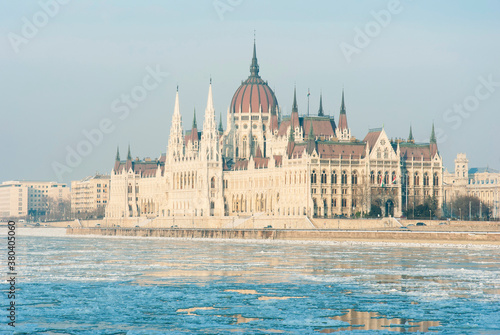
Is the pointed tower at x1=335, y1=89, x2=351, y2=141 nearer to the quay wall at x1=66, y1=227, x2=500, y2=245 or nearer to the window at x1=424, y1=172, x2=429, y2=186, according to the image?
the window at x1=424, y1=172, x2=429, y2=186

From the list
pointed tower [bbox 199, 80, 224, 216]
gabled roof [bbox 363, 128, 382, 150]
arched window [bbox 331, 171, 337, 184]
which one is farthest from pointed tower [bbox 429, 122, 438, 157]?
pointed tower [bbox 199, 80, 224, 216]

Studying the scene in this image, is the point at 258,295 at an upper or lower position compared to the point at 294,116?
lower

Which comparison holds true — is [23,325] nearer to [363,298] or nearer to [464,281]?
[363,298]

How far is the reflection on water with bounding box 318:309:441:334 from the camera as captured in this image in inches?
1774

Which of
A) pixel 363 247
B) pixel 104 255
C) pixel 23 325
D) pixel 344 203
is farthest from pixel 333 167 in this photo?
pixel 23 325

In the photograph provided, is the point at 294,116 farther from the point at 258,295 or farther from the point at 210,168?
the point at 258,295

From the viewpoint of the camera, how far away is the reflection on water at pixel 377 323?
45062mm

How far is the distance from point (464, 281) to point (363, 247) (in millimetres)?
44635

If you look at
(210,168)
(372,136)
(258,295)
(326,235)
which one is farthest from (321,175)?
(258,295)

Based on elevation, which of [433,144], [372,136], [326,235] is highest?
[372,136]

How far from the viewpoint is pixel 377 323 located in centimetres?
4638

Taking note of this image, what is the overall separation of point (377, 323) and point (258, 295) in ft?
35.8

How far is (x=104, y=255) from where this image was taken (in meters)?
94.1

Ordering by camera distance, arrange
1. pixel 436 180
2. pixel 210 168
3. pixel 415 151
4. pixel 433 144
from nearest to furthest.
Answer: pixel 436 180, pixel 415 151, pixel 433 144, pixel 210 168
